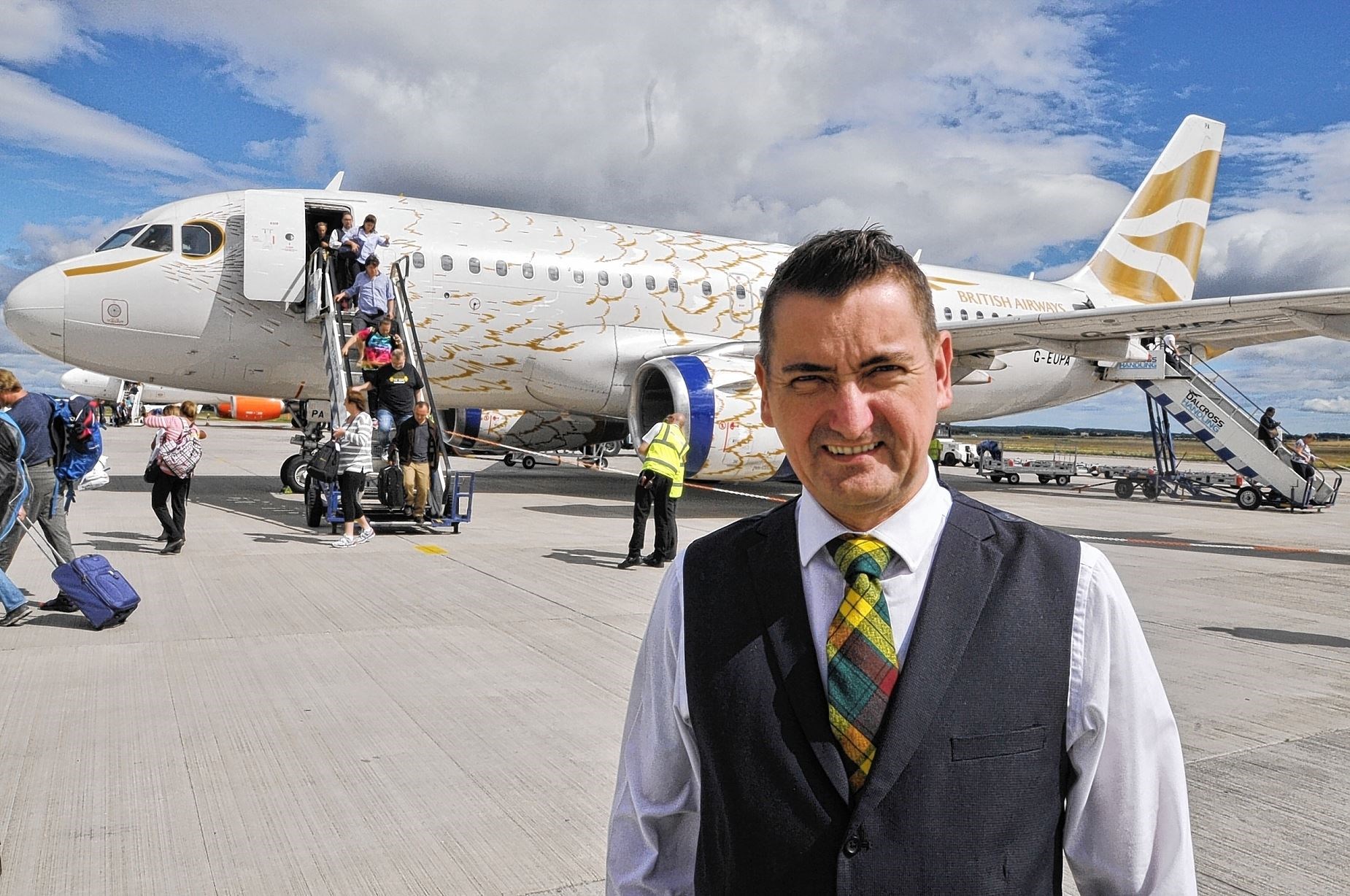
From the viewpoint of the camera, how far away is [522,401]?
46.2ft

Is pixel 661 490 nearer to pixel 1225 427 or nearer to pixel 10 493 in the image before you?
pixel 10 493

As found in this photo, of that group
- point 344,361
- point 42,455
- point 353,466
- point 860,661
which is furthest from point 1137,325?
point 860,661

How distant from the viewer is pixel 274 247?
1150 cm

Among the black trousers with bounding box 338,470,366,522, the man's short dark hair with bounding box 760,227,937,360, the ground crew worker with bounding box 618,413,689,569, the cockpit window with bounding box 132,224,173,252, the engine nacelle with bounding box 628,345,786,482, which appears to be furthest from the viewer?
the engine nacelle with bounding box 628,345,786,482

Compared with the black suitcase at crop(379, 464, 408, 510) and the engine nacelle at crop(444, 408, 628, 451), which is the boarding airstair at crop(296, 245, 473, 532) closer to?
the black suitcase at crop(379, 464, 408, 510)

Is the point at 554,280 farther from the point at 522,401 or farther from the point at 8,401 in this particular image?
the point at 8,401

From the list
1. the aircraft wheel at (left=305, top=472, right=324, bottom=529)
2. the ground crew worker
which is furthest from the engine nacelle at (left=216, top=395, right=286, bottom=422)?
the ground crew worker

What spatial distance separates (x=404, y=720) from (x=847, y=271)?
3.52 m

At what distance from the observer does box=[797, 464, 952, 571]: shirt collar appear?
1324 millimetres

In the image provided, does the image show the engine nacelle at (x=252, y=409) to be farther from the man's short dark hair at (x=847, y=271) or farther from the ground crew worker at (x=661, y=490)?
the man's short dark hair at (x=847, y=271)

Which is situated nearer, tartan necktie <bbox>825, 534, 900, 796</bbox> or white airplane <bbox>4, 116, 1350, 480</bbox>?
tartan necktie <bbox>825, 534, 900, 796</bbox>

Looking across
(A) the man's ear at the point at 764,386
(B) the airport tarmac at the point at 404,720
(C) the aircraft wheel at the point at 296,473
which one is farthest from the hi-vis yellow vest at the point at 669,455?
(A) the man's ear at the point at 764,386

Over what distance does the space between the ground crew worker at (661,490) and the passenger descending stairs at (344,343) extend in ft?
9.63

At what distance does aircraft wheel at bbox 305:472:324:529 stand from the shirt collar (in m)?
9.52
